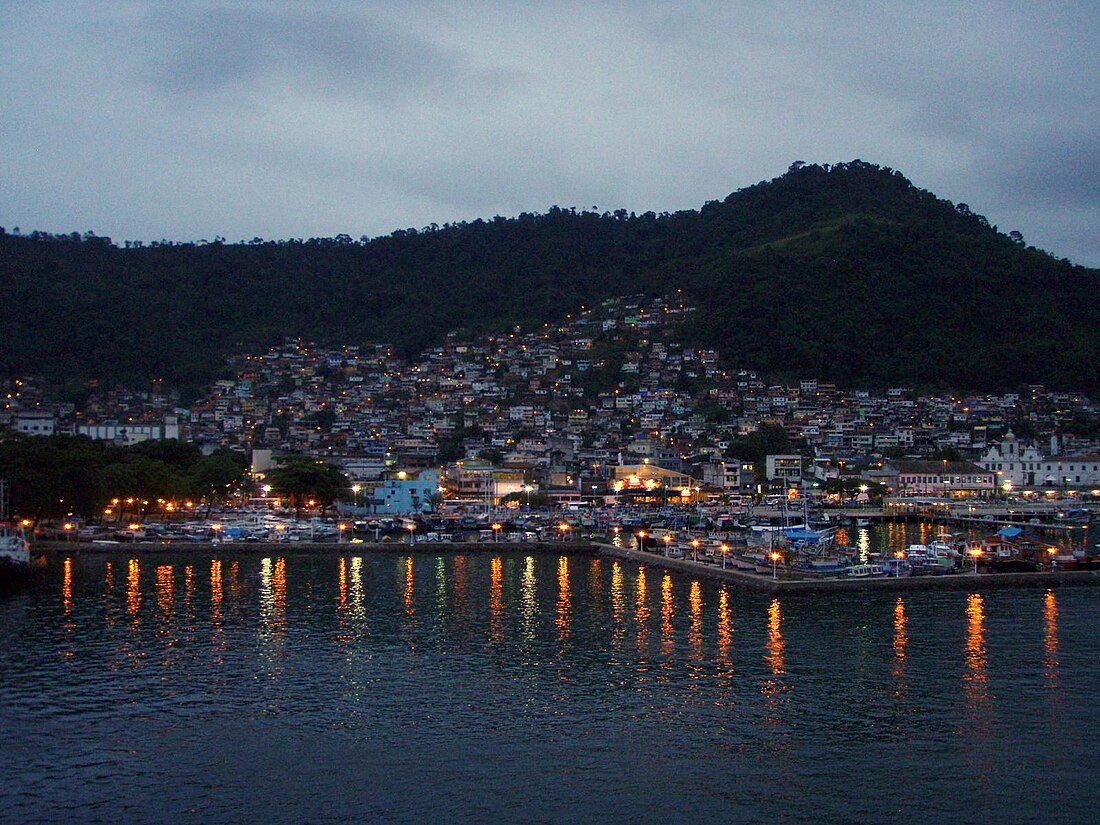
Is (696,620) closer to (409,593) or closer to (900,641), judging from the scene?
(900,641)

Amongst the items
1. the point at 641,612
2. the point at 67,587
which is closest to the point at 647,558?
the point at 641,612

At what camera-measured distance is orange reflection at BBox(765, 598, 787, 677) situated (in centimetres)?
2148

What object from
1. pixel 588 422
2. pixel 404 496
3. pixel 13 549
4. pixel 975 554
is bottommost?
pixel 975 554

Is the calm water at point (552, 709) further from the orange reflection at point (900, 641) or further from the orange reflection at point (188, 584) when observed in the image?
the orange reflection at point (188, 584)

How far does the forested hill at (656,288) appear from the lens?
106 m

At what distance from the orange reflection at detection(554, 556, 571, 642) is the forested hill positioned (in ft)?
227

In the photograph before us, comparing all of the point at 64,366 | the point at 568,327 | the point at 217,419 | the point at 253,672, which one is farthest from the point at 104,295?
the point at 253,672

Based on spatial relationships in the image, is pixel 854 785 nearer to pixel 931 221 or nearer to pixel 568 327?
pixel 568 327

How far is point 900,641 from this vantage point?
78.6ft

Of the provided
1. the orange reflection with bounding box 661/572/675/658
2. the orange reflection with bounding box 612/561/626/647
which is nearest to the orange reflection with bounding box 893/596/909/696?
the orange reflection with bounding box 661/572/675/658

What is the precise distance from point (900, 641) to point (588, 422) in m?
74.0

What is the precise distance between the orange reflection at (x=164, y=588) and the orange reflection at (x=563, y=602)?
9.98 m

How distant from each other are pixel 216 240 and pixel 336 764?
Result: 142 meters

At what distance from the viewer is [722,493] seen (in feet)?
225
